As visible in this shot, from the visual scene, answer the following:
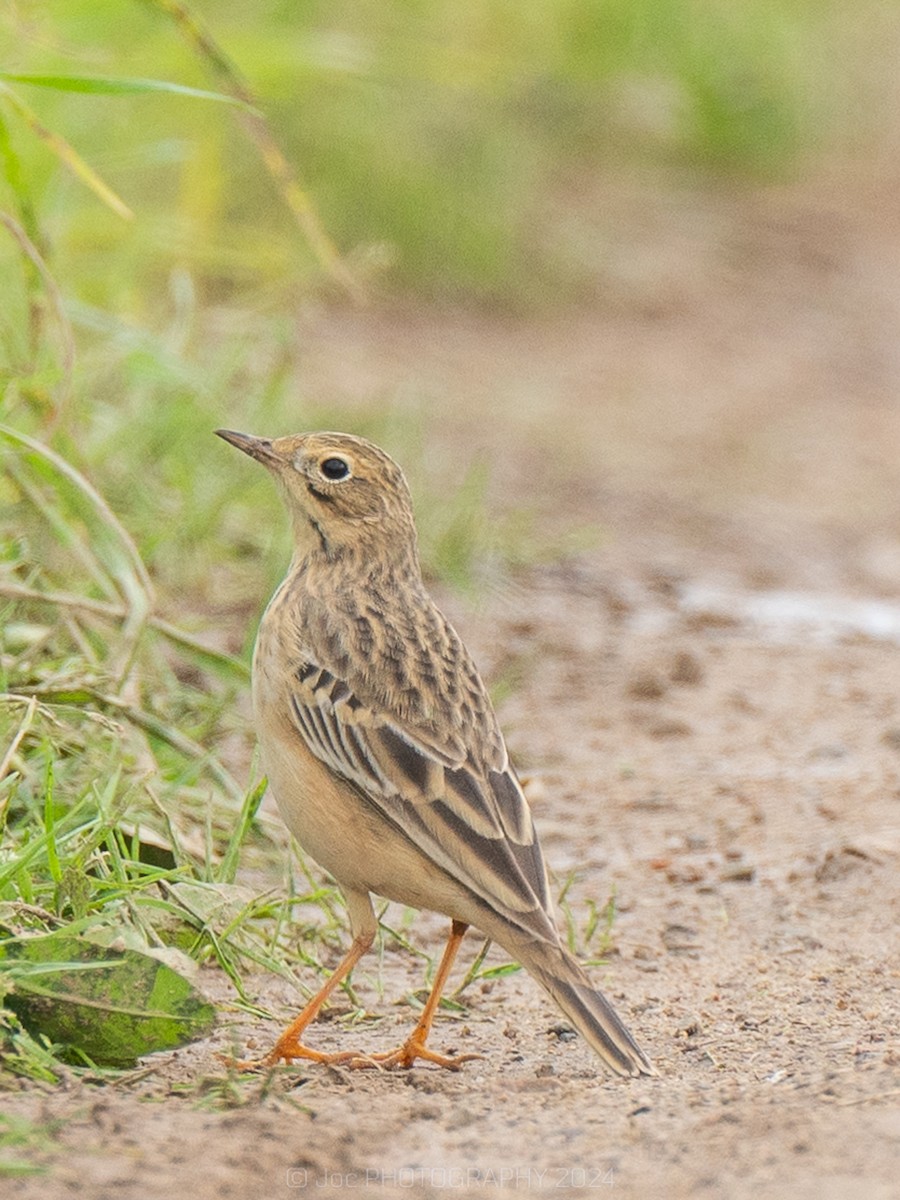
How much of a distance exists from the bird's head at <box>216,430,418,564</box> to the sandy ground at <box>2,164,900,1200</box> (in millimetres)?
1051

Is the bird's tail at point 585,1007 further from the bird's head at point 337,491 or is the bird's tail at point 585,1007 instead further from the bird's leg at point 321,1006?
the bird's head at point 337,491

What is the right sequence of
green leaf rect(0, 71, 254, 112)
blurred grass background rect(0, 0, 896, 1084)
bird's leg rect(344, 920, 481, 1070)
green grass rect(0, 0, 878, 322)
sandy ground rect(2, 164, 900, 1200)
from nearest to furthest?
sandy ground rect(2, 164, 900, 1200), bird's leg rect(344, 920, 481, 1070), green leaf rect(0, 71, 254, 112), blurred grass background rect(0, 0, 896, 1084), green grass rect(0, 0, 878, 322)

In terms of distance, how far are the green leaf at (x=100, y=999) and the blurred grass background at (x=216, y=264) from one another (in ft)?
0.43

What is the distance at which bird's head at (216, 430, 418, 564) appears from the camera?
4.71 meters

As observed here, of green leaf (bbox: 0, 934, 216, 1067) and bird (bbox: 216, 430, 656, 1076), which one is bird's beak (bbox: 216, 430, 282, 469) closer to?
bird (bbox: 216, 430, 656, 1076)

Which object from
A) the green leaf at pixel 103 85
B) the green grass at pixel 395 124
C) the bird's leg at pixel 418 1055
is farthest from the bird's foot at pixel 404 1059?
the green grass at pixel 395 124

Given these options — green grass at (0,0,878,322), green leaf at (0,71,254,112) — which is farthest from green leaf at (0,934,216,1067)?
green grass at (0,0,878,322)

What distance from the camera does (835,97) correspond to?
1659 cm

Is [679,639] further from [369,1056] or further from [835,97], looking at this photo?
[835,97]

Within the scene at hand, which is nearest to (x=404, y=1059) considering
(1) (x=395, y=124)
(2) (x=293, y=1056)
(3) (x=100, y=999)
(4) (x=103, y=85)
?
(2) (x=293, y=1056)

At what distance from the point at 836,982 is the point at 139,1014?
65.2 inches

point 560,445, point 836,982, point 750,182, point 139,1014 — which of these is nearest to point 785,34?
point 750,182

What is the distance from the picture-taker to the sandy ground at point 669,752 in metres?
3.31

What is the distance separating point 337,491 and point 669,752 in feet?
6.85
